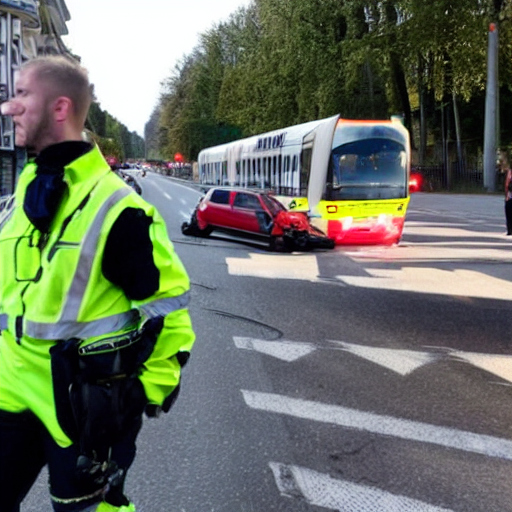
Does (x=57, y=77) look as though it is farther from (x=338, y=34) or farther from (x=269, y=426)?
(x=338, y=34)

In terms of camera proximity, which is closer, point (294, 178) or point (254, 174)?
point (294, 178)

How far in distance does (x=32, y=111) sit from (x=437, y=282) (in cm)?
928

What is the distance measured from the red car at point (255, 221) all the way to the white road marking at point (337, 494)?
11889 millimetres

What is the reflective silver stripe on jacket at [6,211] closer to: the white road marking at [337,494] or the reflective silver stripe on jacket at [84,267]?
the reflective silver stripe on jacket at [84,267]

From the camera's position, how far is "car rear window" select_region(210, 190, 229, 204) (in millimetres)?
18359

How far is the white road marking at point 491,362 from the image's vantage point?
5906 millimetres

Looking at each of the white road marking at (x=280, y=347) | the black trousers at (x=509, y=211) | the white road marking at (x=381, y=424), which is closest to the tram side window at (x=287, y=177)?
the black trousers at (x=509, y=211)

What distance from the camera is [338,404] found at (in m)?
5.04

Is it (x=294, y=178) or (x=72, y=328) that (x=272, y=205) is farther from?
(x=72, y=328)

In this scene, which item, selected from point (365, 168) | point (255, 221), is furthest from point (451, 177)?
point (255, 221)

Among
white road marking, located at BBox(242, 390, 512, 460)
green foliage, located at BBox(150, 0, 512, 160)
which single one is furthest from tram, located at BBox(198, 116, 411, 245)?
green foliage, located at BBox(150, 0, 512, 160)

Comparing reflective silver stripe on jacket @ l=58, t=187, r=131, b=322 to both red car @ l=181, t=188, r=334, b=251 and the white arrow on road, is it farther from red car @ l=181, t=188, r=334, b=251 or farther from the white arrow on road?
red car @ l=181, t=188, r=334, b=251

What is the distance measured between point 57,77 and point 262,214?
14.6 meters

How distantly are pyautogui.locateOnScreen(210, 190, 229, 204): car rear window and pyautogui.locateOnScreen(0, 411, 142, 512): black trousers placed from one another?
16203 mm
